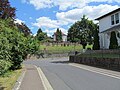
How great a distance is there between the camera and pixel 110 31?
39250 millimetres

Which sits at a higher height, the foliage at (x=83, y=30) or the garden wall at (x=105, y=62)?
the foliage at (x=83, y=30)

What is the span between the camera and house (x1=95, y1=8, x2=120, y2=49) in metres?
39.7

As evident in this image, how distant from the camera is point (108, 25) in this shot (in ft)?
143

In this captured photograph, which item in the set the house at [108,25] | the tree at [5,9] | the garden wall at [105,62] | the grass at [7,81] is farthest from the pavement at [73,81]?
the house at [108,25]

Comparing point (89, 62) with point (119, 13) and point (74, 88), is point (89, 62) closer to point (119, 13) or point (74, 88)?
point (119, 13)

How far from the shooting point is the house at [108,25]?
3972cm

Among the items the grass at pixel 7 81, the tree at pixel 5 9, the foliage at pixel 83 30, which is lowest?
the grass at pixel 7 81

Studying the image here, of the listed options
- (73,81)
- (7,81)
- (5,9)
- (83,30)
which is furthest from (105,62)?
(83,30)

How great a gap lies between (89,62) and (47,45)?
162 feet

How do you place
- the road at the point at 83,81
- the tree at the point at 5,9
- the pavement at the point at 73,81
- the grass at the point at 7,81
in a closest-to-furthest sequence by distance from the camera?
the road at the point at 83,81 → the pavement at the point at 73,81 → the grass at the point at 7,81 → the tree at the point at 5,9

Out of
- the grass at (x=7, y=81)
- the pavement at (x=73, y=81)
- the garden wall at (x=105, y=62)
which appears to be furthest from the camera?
the garden wall at (x=105, y=62)

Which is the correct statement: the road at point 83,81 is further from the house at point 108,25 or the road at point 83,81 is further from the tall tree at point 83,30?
the tall tree at point 83,30

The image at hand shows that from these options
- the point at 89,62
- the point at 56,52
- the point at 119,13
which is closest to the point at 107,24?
the point at 119,13

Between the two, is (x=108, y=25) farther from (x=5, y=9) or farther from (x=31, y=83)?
(x=31, y=83)
